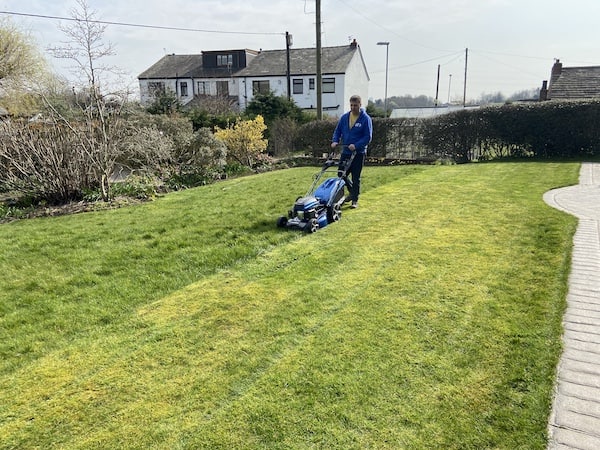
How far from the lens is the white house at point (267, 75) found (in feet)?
119

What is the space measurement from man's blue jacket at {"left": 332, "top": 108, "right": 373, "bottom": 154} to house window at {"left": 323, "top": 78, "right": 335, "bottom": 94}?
100 ft

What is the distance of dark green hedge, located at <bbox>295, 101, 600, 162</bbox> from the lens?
13297 millimetres

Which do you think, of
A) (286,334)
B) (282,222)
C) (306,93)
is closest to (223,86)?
(306,93)

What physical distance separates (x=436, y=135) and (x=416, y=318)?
13.0 metres

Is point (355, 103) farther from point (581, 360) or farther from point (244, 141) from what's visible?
point (244, 141)

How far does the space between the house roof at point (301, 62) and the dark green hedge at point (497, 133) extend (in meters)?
22.0

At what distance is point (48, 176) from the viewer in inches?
333

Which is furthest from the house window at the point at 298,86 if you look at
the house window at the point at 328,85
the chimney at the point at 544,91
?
the chimney at the point at 544,91

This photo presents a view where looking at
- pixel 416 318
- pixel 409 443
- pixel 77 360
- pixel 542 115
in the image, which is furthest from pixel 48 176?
pixel 542 115

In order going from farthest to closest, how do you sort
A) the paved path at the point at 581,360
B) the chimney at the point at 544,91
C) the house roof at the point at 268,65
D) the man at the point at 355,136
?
the house roof at the point at 268,65 → the chimney at the point at 544,91 → the man at the point at 355,136 → the paved path at the point at 581,360

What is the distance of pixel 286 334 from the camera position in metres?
3.25

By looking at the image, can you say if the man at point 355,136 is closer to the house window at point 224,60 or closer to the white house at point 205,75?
the white house at point 205,75

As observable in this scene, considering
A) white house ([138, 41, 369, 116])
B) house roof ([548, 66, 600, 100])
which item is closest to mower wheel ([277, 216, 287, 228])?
house roof ([548, 66, 600, 100])

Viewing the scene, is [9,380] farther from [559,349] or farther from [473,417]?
[559,349]
